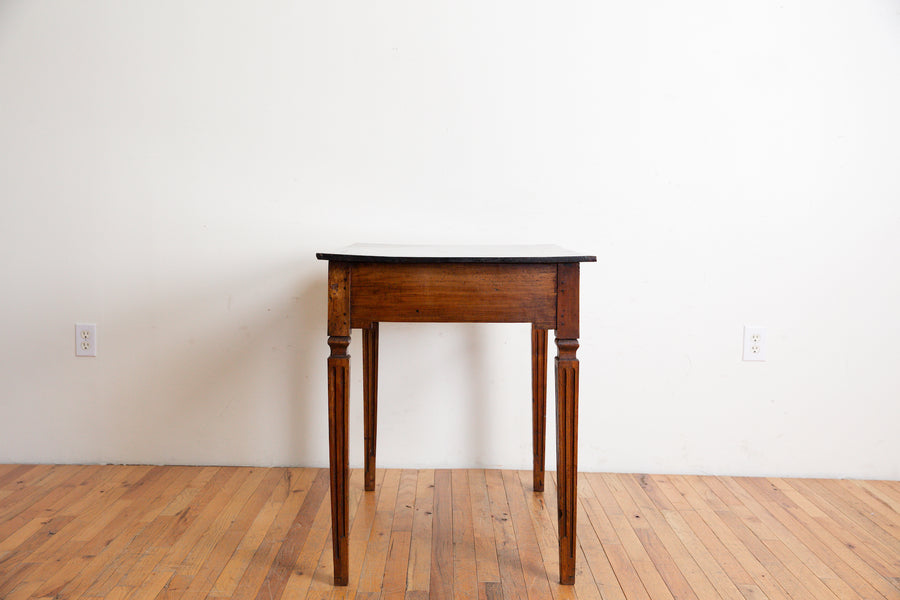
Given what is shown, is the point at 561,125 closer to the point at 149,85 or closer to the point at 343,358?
the point at 343,358

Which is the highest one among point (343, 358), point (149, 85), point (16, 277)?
point (149, 85)

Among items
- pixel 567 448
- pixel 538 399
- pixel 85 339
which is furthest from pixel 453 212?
pixel 85 339

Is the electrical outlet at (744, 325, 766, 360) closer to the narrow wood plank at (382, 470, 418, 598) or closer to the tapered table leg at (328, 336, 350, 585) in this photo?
the narrow wood plank at (382, 470, 418, 598)

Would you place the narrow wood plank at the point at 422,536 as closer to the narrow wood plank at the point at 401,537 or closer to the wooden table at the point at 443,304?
the narrow wood plank at the point at 401,537

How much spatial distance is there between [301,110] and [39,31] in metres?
0.76

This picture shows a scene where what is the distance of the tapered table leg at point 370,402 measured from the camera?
6.27ft

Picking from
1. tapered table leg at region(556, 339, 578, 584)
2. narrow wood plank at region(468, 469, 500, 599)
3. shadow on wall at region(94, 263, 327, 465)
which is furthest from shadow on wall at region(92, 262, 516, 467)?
tapered table leg at region(556, 339, 578, 584)

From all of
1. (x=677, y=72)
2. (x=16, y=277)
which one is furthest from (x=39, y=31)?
(x=677, y=72)

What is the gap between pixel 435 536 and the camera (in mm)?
1678

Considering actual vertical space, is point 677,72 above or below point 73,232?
above

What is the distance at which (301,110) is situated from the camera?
6.76ft

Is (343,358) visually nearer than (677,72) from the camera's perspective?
Yes

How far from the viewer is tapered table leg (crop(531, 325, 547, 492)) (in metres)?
1.91

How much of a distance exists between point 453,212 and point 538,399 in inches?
22.7
